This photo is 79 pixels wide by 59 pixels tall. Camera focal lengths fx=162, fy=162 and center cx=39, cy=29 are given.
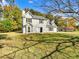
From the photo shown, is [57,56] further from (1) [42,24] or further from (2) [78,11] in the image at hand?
(1) [42,24]

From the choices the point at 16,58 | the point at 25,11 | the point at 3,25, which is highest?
the point at 25,11

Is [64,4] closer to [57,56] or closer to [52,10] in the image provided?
[52,10]

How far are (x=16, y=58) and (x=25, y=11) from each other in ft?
90.2

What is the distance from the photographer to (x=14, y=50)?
40.4 feet

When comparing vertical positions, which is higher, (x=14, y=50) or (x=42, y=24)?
(x=42, y=24)

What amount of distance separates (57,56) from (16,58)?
9.00 feet

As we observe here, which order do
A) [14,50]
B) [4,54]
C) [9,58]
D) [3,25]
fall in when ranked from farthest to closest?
[3,25]
[14,50]
[4,54]
[9,58]

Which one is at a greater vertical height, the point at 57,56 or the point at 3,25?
the point at 3,25

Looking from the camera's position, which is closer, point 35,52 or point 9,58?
→ point 9,58

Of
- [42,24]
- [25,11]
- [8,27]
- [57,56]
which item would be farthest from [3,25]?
[57,56]

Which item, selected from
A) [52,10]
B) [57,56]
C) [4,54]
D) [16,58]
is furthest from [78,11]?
[4,54]

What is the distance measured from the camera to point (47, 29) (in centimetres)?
3919

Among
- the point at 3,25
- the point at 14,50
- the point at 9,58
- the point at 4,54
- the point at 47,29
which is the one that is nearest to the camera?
the point at 9,58

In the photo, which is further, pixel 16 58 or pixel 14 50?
pixel 14 50
